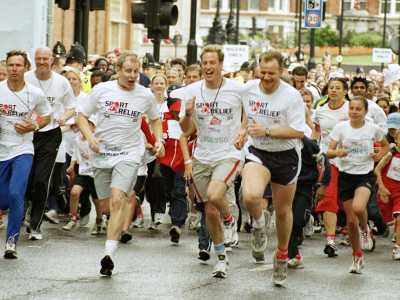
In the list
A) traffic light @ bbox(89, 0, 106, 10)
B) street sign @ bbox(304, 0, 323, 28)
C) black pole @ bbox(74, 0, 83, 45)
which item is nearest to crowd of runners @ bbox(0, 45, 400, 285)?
black pole @ bbox(74, 0, 83, 45)

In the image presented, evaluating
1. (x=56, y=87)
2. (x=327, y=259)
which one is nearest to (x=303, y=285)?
(x=327, y=259)

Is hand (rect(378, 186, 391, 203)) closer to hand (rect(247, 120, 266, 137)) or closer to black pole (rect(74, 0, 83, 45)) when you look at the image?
hand (rect(247, 120, 266, 137))

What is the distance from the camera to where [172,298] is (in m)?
10.9

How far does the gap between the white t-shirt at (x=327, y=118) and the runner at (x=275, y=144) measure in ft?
12.9

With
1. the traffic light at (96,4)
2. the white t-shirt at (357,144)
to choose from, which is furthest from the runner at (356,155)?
the traffic light at (96,4)

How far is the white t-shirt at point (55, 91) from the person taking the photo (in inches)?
581

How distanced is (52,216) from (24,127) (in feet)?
11.7

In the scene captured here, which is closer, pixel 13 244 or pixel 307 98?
pixel 13 244

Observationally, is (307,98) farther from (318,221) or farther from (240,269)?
(240,269)

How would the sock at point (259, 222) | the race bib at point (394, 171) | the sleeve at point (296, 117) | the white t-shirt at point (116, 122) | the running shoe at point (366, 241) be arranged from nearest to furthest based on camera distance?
the sleeve at point (296, 117) < the sock at point (259, 222) < the white t-shirt at point (116, 122) < the running shoe at point (366, 241) < the race bib at point (394, 171)

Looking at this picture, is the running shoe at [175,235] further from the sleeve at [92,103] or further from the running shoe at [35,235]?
the sleeve at [92,103]

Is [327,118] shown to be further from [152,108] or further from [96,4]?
[96,4]

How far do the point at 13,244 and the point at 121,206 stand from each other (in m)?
1.35

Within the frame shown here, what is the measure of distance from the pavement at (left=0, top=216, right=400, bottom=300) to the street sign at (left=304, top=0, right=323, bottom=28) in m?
18.7
